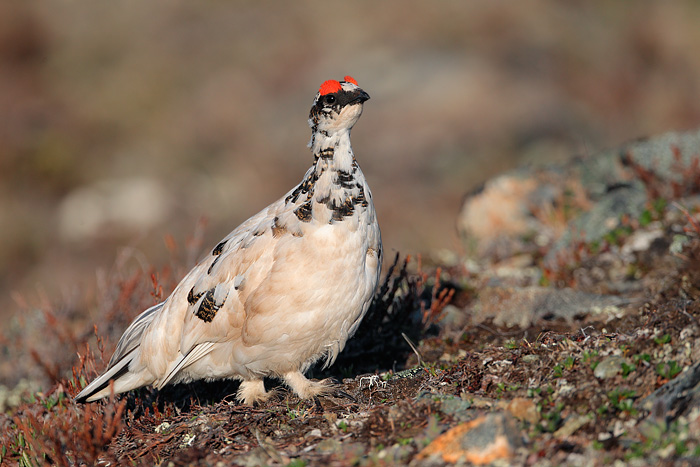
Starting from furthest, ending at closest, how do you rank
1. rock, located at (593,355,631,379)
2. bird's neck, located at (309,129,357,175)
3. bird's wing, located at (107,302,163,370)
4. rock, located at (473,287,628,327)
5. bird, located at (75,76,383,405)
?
rock, located at (473,287,628,327), bird's wing, located at (107,302,163,370), bird's neck, located at (309,129,357,175), bird, located at (75,76,383,405), rock, located at (593,355,631,379)

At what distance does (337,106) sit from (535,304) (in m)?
2.60

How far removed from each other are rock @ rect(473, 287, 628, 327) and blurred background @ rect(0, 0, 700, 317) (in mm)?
5545

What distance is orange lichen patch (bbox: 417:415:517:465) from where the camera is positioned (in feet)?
9.66

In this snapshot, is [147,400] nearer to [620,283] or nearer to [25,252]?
[620,283]

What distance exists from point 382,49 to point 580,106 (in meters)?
5.35

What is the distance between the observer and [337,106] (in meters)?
4.07

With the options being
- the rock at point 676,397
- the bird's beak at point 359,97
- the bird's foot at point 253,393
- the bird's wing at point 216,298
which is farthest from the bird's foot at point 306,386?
the rock at point 676,397

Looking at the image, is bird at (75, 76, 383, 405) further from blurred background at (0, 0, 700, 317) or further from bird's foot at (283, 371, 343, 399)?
blurred background at (0, 0, 700, 317)

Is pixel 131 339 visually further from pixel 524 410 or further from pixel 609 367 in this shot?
pixel 609 367

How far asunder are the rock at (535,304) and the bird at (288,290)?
1874 millimetres

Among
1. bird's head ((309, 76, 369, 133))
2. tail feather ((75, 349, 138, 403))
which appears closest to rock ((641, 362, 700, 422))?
bird's head ((309, 76, 369, 133))

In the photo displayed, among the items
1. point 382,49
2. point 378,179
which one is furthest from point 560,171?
point 382,49

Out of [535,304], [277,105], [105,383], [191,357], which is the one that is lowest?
[535,304]

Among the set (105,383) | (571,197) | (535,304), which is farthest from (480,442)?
(571,197)
